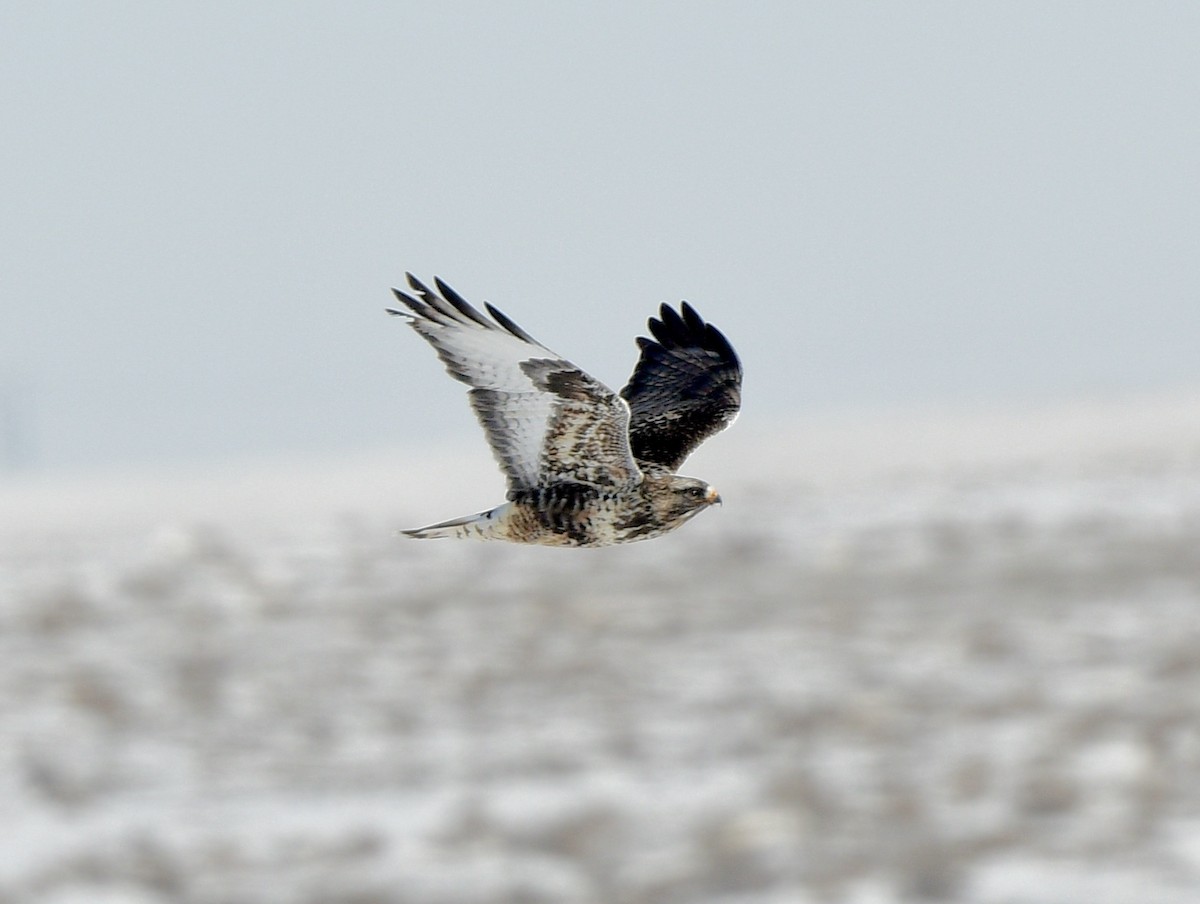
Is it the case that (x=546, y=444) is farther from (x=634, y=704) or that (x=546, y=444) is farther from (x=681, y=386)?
(x=634, y=704)

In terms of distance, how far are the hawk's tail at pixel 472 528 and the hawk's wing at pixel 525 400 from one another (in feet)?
0.29

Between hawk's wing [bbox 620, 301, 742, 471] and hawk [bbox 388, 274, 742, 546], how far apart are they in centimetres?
53

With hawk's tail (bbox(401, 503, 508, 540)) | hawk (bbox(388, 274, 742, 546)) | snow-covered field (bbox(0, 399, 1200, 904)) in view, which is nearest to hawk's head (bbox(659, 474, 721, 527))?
hawk (bbox(388, 274, 742, 546))

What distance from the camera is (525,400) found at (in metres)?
3.23

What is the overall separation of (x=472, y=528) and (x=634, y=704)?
23.2m

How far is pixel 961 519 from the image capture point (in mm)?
37094

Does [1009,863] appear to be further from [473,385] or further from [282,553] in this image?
[282,553]

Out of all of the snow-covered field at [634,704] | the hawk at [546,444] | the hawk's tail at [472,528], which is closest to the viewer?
the hawk's tail at [472,528]

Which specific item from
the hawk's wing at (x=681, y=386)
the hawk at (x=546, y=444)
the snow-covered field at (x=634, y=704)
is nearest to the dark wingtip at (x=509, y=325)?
the hawk at (x=546, y=444)

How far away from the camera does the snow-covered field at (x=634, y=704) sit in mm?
19406

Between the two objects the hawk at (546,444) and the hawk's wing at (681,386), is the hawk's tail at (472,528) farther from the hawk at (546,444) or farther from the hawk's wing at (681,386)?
the hawk's wing at (681,386)

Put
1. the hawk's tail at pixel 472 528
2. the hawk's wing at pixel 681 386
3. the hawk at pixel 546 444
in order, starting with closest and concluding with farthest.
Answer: the hawk's tail at pixel 472 528
the hawk at pixel 546 444
the hawk's wing at pixel 681 386

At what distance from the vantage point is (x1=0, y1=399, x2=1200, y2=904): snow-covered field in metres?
19.4

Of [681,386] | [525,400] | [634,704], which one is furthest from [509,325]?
[634,704]
